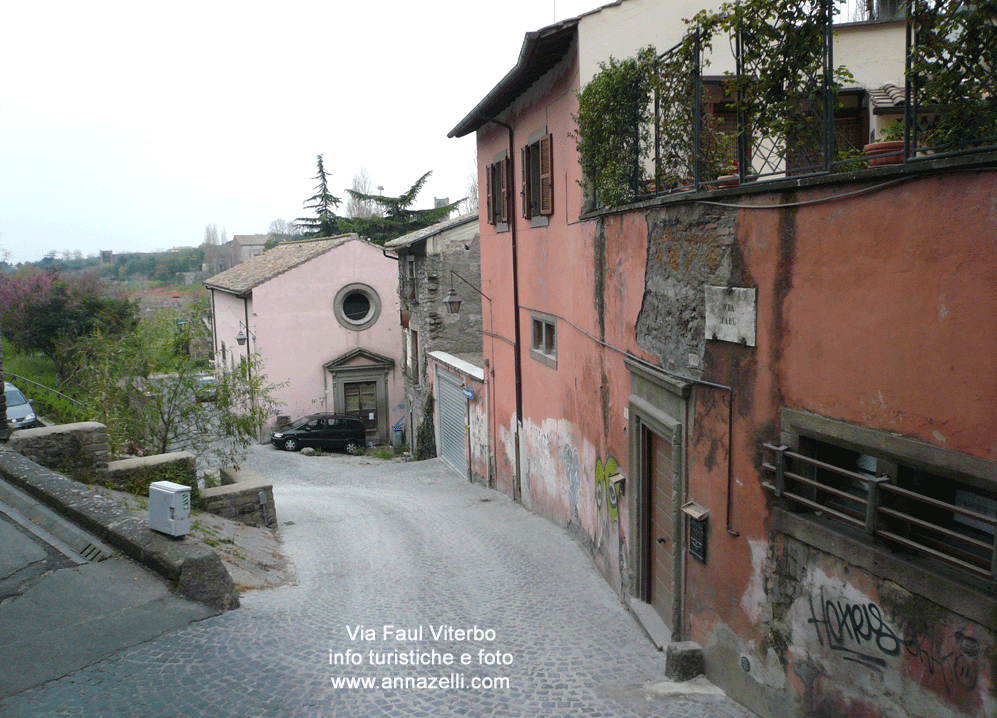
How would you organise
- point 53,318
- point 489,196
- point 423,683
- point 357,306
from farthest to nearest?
point 53,318, point 357,306, point 489,196, point 423,683

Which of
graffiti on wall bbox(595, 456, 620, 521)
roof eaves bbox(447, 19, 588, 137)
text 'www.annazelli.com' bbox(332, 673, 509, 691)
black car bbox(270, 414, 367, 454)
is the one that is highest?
roof eaves bbox(447, 19, 588, 137)

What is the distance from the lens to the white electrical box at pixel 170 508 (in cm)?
689

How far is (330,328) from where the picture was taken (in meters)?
28.5

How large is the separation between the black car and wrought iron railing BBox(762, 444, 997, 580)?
22.0m

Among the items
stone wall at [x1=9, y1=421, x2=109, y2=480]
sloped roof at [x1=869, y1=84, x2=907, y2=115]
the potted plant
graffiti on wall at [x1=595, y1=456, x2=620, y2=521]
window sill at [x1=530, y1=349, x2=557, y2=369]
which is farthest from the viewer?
window sill at [x1=530, y1=349, x2=557, y2=369]

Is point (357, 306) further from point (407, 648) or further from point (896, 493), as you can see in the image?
point (896, 493)

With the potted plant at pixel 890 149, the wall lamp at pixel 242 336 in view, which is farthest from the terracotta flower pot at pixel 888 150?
the wall lamp at pixel 242 336

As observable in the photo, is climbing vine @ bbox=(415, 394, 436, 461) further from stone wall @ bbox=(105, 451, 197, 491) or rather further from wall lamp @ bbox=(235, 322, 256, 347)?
stone wall @ bbox=(105, 451, 197, 491)

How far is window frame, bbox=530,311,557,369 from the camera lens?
11406 mm

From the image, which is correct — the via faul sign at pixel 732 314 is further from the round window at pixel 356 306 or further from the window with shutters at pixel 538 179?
the round window at pixel 356 306

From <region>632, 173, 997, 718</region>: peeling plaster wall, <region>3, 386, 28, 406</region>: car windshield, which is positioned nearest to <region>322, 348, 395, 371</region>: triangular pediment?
<region>3, 386, 28, 406</region>: car windshield

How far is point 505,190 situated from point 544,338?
10.2ft

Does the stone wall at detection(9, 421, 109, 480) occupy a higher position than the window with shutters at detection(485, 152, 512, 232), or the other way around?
the window with shutters at detection(485, 152, 512, 232)

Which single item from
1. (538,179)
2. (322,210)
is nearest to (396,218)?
(322,210)
